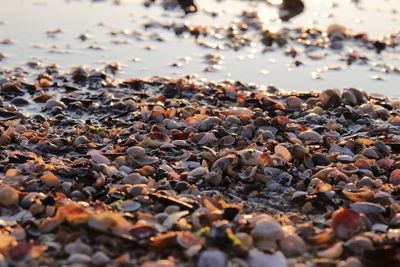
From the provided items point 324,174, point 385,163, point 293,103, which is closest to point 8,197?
point 324,174

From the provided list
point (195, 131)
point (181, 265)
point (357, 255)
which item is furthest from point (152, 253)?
point (195, 131)

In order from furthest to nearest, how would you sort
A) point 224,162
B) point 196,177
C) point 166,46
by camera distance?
point 166,46 → point 224,162 → point 196,177

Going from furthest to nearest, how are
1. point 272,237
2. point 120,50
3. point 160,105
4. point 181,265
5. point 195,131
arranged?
point 120,50, point 160,105, point 195,131, point 272,237, point 181,265

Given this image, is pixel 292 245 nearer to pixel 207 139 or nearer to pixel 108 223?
pixel 108 223

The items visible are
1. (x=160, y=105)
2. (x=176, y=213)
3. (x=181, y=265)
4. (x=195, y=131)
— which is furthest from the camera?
(x=160, y=105)

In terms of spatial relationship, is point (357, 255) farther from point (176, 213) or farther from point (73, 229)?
point (73, 229)

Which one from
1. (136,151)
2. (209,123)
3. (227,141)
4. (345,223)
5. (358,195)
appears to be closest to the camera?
(345,223)
